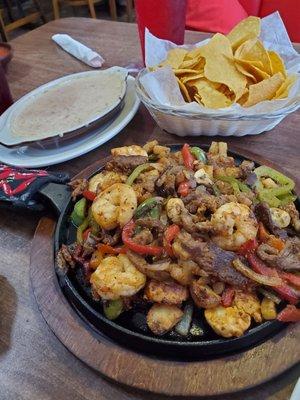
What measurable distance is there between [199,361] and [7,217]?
0.76m

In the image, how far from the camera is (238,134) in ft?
4.56

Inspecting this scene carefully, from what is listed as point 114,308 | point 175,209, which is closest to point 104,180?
point 175,209

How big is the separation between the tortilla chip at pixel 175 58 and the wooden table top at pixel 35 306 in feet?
0.79

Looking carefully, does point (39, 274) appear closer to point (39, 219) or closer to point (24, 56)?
point (39, 219)

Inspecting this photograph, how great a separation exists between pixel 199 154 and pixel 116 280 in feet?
1.64

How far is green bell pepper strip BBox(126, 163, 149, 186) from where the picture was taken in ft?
3.41

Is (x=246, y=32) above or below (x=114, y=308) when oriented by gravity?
above

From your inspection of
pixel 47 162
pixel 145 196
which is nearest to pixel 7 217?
pixel 47 162

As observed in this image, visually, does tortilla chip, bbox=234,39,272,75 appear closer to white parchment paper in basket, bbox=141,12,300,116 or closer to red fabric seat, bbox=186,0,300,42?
white parchment paper in basket, bbox=141,12,300,116

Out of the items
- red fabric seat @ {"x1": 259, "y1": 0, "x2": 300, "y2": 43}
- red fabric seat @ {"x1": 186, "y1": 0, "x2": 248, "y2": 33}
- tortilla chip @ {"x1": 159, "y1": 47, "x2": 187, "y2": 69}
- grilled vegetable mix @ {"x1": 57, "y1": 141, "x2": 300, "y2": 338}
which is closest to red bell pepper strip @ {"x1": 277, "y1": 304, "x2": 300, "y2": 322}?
grilled vegetable mix @ {"x1": 57, "y1": 141, "x2": 300, "y2": 338}

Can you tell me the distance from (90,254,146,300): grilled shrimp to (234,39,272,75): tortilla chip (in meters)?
0.96

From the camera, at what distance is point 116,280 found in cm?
80

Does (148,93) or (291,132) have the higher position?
(148,93)

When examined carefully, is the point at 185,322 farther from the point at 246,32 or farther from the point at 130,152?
the point at 246,32
